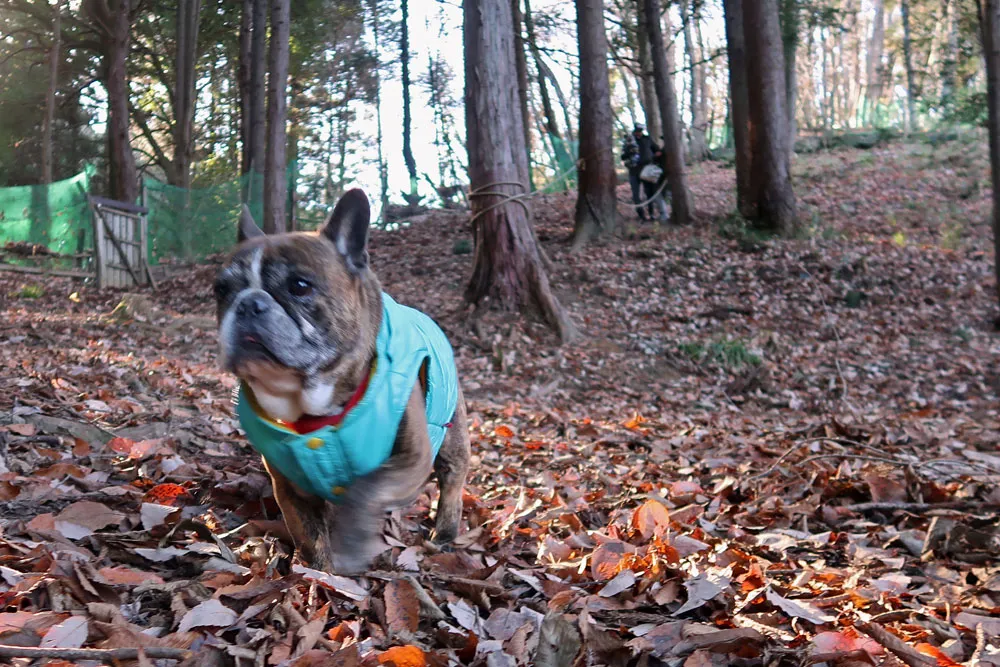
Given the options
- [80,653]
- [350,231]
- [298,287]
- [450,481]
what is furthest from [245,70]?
[80,653]

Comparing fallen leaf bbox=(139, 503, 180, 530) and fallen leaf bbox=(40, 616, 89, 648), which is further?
fallen leaf bbox=(139, 503, 180, 530)

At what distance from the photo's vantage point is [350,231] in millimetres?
3148

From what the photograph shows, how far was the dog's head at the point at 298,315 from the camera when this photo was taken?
9.23 ft

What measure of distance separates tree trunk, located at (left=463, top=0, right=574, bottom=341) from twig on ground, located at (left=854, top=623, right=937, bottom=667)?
774cm

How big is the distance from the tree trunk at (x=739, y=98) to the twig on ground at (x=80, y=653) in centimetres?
1404

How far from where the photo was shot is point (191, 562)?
2863 millimetres

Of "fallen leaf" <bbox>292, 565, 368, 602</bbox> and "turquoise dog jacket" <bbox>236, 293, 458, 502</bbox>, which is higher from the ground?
"turquoise dog jacket" <bbox>236, 293, 458, 502</bbox>

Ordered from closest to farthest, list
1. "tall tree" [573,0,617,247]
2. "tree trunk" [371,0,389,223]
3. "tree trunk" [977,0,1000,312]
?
1. "tree trunk" [977,0,1000,312]
2. "tall tree" [573,0,617,247]
3. "tree trunk" [371,0,389,223]

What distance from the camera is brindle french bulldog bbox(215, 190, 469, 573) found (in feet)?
9.34

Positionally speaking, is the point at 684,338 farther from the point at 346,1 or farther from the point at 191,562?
the point at 346,1

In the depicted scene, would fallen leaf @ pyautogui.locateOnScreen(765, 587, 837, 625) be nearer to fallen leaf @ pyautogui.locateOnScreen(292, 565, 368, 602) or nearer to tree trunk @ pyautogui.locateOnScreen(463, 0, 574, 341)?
fallen leaf @ pyautogui.locateOnScreen(292, 565, 368, 602)


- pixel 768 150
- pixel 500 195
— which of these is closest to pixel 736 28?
pixel 768 150

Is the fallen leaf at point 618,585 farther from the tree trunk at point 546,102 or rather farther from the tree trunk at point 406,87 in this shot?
the tree trunk at point 406,87

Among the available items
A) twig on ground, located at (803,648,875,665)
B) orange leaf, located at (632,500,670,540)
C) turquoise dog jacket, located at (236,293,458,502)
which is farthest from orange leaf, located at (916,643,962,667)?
turquoise dog jacket, located at (236,293,458,502)
